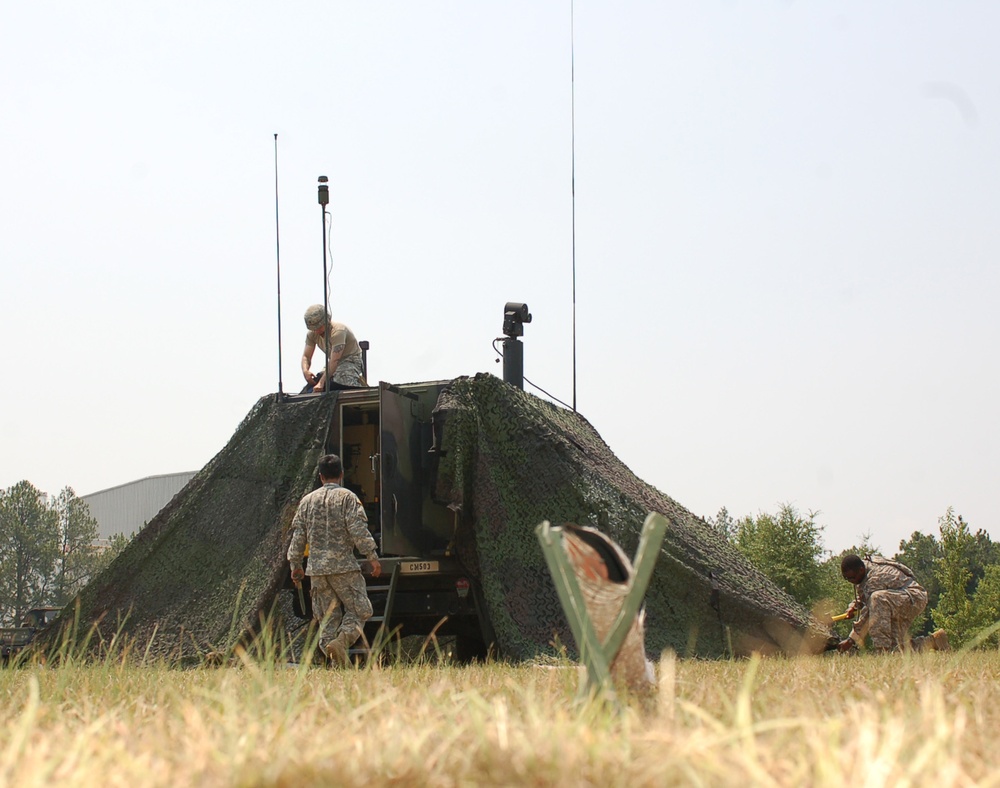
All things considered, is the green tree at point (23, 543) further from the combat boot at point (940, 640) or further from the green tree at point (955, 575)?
the combat boot at point (940, 640)

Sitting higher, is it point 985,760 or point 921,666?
point 985,760

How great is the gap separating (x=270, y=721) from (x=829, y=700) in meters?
1.82

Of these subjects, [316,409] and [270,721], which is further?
[316,409]

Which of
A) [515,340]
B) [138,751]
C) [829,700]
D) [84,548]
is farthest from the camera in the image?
[84,548]

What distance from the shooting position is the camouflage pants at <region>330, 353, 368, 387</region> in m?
11.2

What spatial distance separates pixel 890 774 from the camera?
226cm

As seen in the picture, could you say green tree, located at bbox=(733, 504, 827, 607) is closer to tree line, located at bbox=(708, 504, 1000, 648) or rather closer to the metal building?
tree line, located at bbox=(708, 504, 1000, 648)

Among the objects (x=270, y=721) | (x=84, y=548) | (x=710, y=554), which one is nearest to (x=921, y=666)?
(x=270, y=721)

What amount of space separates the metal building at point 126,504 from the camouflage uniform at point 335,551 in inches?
1985

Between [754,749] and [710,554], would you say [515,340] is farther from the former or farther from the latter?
[754,749]

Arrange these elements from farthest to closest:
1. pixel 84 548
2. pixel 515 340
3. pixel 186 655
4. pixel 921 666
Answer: pixel 84 548, pixel 515 340, pixel 186 655, pixel 921 666

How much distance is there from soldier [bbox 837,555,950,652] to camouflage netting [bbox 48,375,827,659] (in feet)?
1.86

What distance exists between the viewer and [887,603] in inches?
433

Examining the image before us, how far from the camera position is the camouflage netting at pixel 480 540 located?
999 cm
